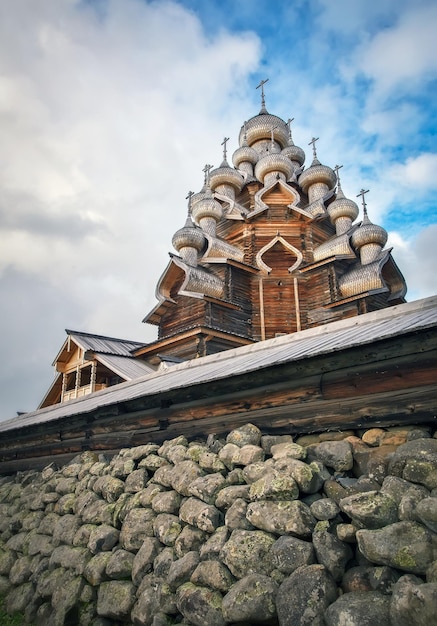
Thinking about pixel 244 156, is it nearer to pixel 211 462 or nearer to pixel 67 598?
pixel 211 462

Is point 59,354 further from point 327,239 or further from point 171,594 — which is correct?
point 171,594

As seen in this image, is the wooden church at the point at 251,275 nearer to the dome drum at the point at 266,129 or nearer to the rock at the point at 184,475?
the dome drum at the point at 266,129

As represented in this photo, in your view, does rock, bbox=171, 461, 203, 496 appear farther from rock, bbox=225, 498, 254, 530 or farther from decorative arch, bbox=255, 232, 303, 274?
decorative arch, bbox=255, 232, 303, 274

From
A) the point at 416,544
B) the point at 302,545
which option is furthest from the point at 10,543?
the point at 416,544

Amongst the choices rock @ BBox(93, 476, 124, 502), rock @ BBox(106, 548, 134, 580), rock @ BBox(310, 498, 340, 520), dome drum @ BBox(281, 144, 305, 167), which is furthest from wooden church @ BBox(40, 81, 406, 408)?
rock @ BBox(310, 498, 340, 520)

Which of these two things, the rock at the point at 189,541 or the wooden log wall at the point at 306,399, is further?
the rock at the point at 189,541

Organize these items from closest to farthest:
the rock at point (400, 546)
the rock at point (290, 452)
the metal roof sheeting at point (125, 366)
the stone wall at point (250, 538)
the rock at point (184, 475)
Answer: the rock at point (400, 546), the stone wall at point (250, 538), the rock at point (290, 452), the rock at point (184, 475), the metal roof sheeting at point (125, 366)

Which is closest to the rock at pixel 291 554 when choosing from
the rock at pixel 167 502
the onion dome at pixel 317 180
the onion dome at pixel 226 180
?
the rock at pixel 167 502

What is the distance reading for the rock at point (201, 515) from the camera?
3.92 meters

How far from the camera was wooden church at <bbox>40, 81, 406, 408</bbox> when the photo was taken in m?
15.6

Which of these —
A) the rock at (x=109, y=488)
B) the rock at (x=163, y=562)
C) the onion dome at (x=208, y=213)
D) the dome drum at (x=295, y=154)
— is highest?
the dome drum at (x=295, y=154)

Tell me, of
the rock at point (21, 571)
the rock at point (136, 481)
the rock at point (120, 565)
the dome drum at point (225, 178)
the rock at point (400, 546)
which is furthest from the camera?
the dome drum at point (225, 178)

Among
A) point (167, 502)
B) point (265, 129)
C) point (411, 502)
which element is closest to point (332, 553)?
point (411, 502)

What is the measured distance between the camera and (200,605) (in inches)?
133
